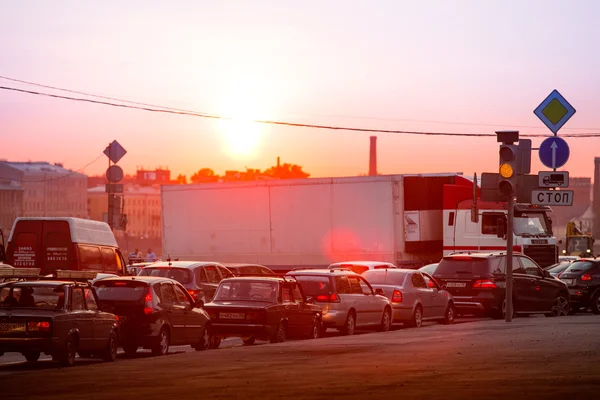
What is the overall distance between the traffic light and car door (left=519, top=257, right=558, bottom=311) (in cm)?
683

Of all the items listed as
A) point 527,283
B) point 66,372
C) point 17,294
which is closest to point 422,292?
point 527,283

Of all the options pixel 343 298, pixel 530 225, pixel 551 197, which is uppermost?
pixel 551 197

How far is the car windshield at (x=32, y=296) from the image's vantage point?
66.3 ft

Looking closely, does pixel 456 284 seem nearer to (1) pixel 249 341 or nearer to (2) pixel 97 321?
(1) pixel 249 341

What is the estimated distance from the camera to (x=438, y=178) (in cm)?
4197

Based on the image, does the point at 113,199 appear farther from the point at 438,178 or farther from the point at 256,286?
the point at 256,286

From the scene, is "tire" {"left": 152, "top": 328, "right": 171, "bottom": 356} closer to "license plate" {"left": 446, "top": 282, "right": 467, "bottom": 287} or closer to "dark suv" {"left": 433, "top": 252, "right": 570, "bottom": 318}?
"dark suv" {"left": 433, "top": 252, "right": 570, "bottom": 318}

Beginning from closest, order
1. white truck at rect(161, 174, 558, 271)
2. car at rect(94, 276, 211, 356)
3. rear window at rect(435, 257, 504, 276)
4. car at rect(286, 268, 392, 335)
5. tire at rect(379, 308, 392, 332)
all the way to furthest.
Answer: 1. car at rect(94, 276, 211, 356)
2. car at rect(286, 268, 392, 335)
3. tire at rect(379, 308, 392, 332)
4. rear window at rect(435, 257, 504, 276)
5. white truck at rect(161, 174, 558, 271)

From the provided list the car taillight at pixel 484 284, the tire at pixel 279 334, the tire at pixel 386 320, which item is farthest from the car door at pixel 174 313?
the car taillight at pixel 484 284

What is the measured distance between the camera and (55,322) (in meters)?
19.7

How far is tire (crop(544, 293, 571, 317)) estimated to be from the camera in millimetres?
34681

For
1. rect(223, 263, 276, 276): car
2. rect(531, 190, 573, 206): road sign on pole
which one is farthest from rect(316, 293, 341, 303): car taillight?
rect(223, 263, 276, 276): car

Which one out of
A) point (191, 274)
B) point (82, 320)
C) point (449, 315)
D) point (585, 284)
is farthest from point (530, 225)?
point (82, 320)

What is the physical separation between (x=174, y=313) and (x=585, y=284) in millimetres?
17956
